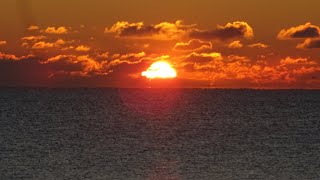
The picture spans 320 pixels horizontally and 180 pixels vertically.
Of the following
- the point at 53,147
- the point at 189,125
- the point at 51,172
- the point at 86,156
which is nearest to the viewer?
the point at 51,172

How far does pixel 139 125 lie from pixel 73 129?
12.8 metres

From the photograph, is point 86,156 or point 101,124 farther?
point 101,124

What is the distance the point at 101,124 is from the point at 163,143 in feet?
115

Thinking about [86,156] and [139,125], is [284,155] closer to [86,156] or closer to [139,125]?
[86,156]

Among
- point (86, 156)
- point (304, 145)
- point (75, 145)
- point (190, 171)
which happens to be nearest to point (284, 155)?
point (304, 145)

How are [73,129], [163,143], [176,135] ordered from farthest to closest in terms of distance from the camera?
[73,129]
[176,135]
[163,143]

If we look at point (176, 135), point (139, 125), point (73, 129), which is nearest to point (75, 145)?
point (176, 135)

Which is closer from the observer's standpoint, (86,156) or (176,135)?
(86,156)

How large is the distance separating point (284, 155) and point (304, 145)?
969 centimetres

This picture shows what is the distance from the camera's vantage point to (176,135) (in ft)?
276

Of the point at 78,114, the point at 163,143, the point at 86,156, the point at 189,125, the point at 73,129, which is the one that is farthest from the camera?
the point at 78,114

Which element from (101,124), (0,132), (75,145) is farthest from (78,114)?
(75,145)

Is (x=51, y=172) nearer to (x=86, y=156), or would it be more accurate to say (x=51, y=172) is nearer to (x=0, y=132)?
(x=86, y=156)

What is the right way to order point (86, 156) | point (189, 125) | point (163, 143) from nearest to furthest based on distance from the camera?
1. point (86, 156)
2. point (163, 143)
3. point (189, 125)
